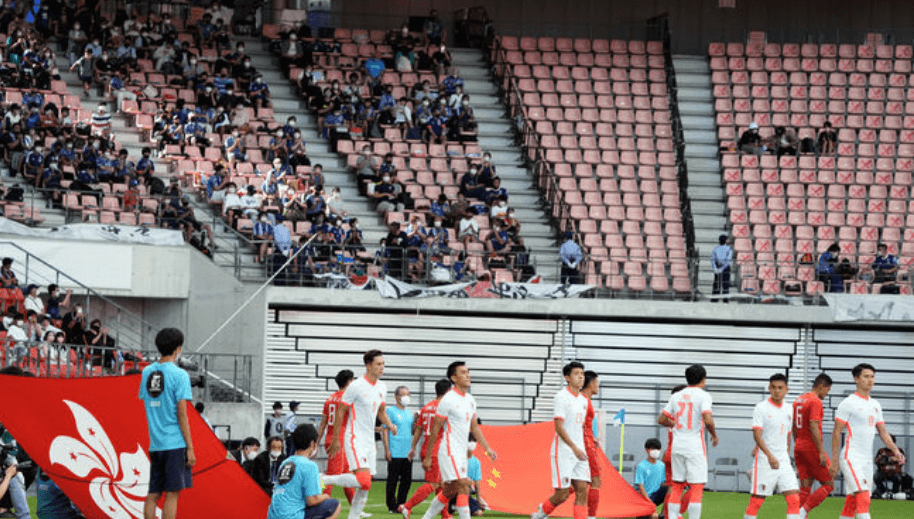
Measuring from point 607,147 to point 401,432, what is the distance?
1651 cm

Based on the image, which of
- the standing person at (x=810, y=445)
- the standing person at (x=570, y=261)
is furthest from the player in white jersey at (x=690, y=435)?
the standing person at (x=570, y=261)

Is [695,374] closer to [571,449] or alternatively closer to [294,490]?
[571,449]

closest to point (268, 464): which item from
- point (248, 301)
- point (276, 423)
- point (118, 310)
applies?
point (276, 423)

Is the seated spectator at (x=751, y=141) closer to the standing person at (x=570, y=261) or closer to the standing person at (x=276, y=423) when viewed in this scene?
the standing person at (x=570, y=261)

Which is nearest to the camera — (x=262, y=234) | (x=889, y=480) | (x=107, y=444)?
(x=107, y=444)

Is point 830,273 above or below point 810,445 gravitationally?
above

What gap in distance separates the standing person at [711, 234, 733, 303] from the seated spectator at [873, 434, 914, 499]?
4.59 m

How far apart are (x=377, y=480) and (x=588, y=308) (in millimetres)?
5389

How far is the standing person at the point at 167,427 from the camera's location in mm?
12719

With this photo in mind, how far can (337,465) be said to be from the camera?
53.4 feet

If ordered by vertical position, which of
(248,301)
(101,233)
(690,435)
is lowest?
(690,435)

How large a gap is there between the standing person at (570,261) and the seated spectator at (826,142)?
8.07 m

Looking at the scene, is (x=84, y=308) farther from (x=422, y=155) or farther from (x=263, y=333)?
(x=422, y=155)

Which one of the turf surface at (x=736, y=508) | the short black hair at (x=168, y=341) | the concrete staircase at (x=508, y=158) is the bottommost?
the turf surface at (x=736, y=508)
